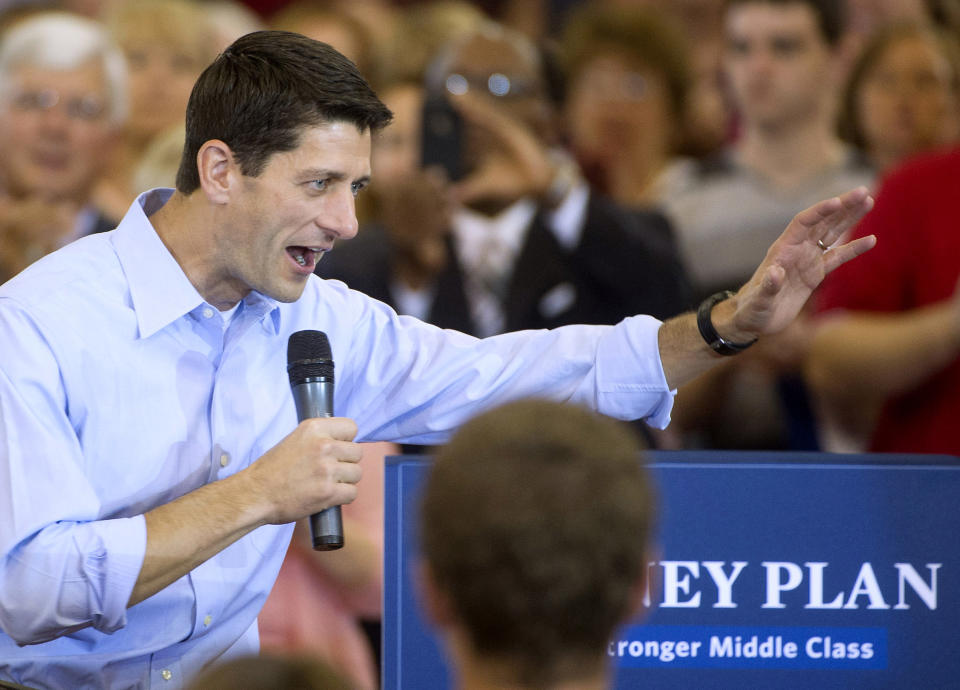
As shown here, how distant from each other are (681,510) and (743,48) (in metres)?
2.25

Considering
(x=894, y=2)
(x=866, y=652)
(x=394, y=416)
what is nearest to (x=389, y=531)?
(x=394, y=416)

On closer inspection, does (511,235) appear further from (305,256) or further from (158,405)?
(158,405)

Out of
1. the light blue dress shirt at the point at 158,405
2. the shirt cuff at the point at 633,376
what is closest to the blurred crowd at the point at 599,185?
the light blue dress shirt at the point at 158,405

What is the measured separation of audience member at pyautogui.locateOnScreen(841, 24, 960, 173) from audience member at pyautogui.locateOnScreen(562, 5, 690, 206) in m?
0.58

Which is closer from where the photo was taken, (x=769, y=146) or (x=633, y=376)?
(x=633, y=376)

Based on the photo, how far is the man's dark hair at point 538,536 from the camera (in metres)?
1.13

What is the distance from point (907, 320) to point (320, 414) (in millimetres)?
1573

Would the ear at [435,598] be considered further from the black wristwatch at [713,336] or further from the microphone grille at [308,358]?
the black wristwatch at [713,336]

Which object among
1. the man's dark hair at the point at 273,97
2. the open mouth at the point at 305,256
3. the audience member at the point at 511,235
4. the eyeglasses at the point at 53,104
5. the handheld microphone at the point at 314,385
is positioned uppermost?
the eyeglasses at the point at 53,104

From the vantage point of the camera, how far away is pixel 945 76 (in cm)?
373

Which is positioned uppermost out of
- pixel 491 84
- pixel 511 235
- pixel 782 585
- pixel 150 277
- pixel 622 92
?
pixel 622 92

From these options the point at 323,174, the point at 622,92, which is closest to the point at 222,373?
the point at 323,174

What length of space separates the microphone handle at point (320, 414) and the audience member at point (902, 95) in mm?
2429

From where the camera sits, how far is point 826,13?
148 inches
